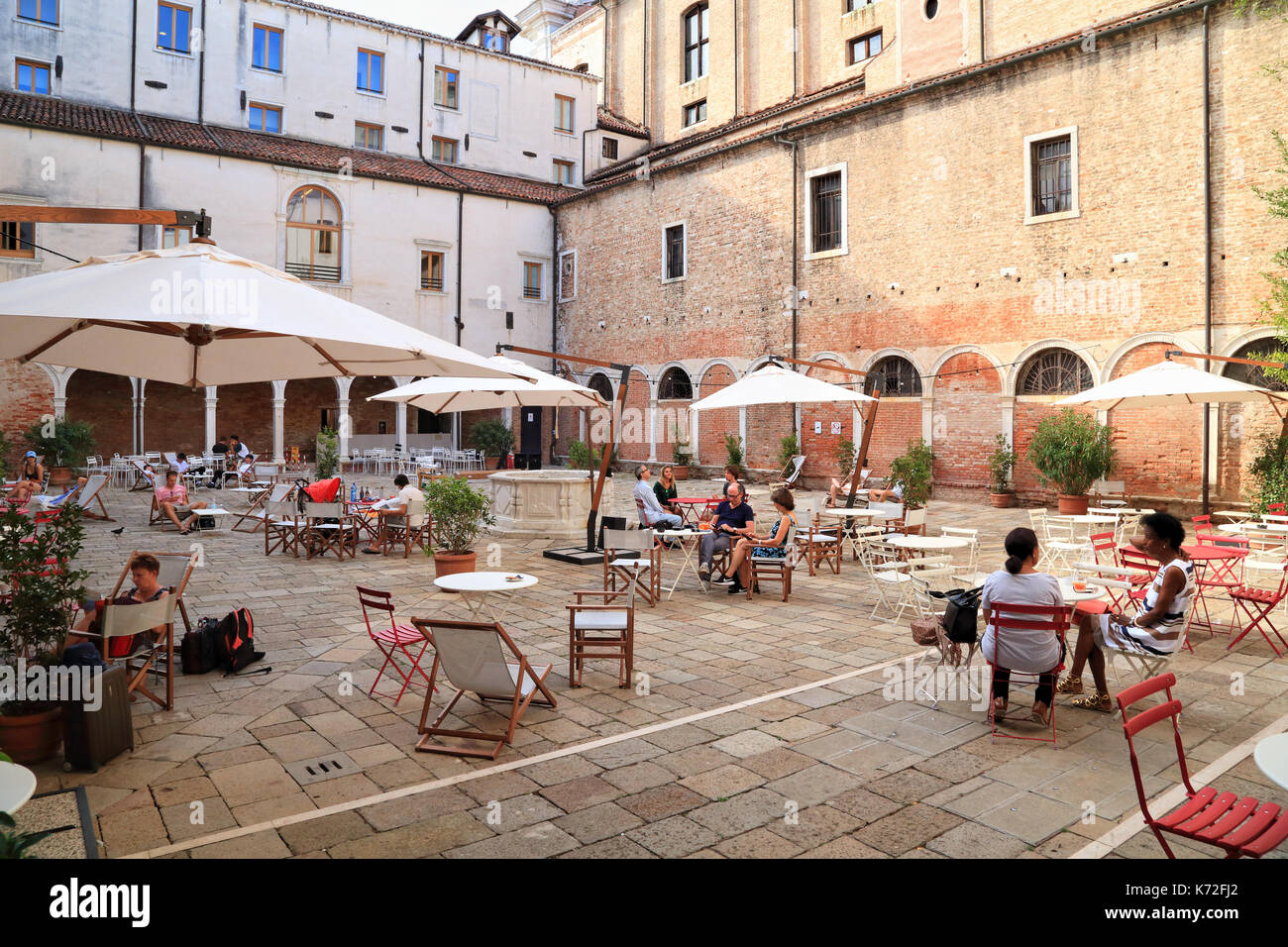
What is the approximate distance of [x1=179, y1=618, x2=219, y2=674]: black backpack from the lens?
224 inches

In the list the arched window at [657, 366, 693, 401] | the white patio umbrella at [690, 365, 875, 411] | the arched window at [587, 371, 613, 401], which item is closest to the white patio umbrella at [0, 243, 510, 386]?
the white patio umbrella at [690, 365, 875, 411]

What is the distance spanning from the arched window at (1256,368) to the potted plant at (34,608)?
14655mm

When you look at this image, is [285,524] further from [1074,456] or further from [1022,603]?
[1074,456]

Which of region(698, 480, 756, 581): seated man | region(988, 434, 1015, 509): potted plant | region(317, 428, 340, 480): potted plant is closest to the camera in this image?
region(698, 480, 756, 581): seated man

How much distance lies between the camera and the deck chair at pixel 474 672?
14.2 feet

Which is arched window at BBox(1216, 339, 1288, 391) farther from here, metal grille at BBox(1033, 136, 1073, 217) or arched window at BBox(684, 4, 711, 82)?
arched window at BBox(684, 4, 711, 82)

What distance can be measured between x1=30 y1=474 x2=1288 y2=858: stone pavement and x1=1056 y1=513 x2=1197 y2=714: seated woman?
0.73 feet

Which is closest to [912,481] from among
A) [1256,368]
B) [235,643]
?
[1256,368]

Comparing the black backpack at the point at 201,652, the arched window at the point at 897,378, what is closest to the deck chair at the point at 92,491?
the black backpack at the point at 201,652

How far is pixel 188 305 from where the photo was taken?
3.63m

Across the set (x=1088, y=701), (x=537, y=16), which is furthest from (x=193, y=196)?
(x=1088, y=701)

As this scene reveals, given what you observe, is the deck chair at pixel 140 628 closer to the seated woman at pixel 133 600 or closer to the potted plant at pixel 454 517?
the seated woman at pixel 133 600

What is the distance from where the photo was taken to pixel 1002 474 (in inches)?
625

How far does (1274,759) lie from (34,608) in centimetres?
548
